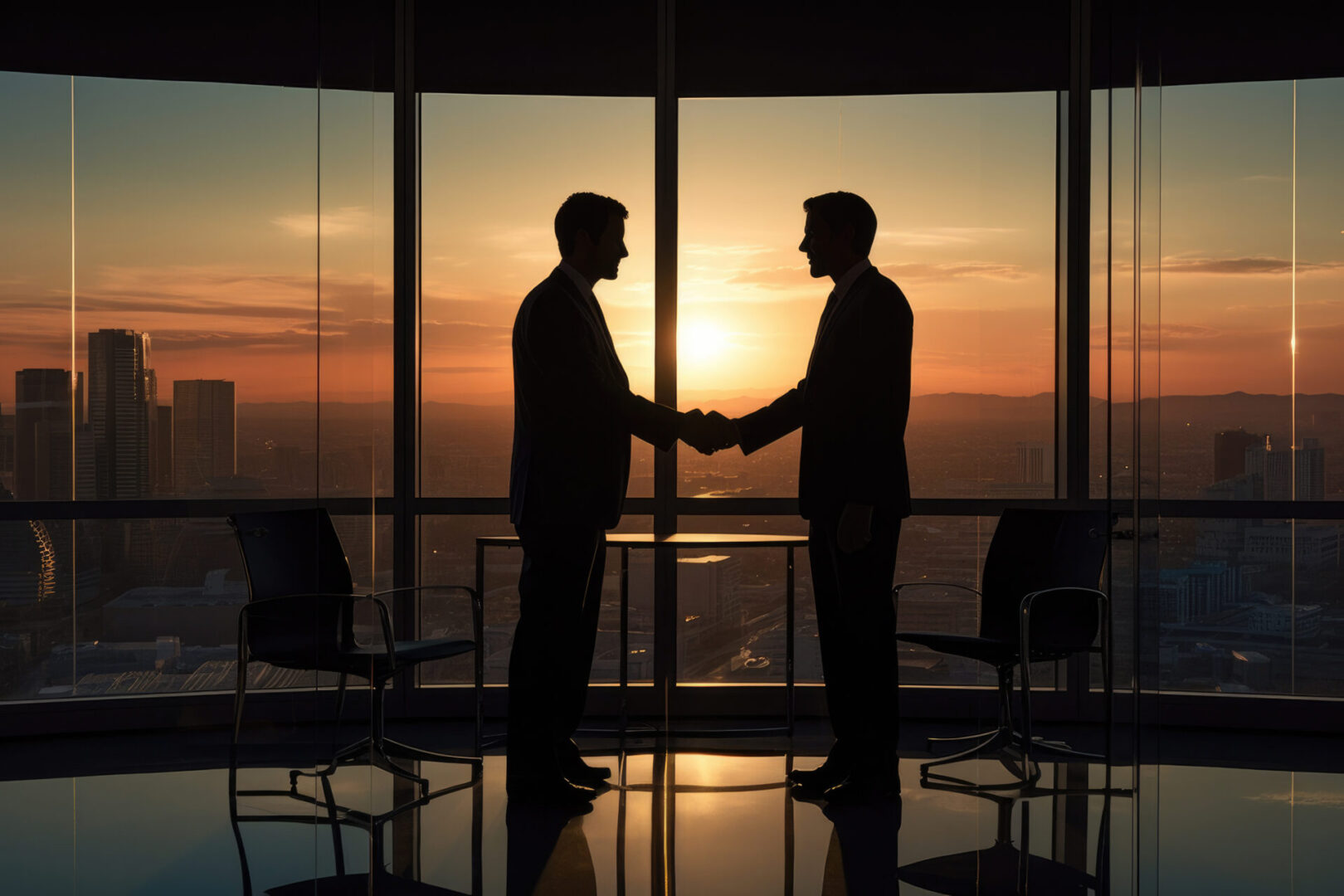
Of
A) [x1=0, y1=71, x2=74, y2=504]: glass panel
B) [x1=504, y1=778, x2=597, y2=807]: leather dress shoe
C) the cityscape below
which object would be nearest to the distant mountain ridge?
the cityscape below

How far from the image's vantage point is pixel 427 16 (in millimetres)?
4285

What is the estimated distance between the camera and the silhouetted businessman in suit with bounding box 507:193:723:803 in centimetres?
306

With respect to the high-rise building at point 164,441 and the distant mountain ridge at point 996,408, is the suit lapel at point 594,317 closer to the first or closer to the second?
the distant mountain ridge at point 996,408

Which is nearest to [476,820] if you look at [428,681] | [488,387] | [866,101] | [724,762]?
[724,762]

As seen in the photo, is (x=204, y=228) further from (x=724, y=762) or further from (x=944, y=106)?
(x=944, y=106)

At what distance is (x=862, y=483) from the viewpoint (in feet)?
9.75

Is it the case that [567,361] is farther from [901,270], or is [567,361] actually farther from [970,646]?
[901,270]

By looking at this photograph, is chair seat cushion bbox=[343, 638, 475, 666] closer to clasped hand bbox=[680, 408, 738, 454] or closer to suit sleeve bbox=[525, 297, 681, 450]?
suit sleeve bbox=[525, 297, 681, 450]

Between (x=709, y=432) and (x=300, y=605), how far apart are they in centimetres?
214

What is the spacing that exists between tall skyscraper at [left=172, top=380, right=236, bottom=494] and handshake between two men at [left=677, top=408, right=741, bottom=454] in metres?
2.13

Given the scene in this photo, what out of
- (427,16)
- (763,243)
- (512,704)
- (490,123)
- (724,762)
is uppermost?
(427,16)

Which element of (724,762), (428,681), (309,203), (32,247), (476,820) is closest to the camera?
(32,247)

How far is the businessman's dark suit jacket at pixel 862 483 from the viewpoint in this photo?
3.00m

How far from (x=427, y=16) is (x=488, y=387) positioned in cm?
154
